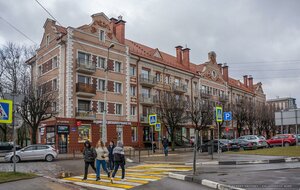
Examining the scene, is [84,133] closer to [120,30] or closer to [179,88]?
[120,30]

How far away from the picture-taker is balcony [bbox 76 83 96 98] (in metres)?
36.1

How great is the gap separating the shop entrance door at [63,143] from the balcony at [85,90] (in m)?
4.98

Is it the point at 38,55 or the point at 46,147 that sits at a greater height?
the point at 38,55

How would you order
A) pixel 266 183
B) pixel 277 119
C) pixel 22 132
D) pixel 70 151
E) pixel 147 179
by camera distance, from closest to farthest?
pixel 266 183, pixel 147 179, pixel 277 119, pixel 70 151, pixel 22 132

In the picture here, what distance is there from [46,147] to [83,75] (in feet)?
44.1

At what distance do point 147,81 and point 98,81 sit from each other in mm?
8314

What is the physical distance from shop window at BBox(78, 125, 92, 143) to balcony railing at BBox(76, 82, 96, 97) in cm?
371

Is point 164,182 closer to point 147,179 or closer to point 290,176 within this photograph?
point 147,179

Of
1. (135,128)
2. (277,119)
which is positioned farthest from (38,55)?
(277,119)

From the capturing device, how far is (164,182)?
12125 mm

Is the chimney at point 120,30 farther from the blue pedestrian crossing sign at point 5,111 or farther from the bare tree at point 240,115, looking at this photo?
the blue pedestrian crossing sign at point 5,111

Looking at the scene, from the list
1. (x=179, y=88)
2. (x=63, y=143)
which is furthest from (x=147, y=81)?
(x=63, y=143)

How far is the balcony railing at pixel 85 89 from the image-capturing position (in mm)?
36125

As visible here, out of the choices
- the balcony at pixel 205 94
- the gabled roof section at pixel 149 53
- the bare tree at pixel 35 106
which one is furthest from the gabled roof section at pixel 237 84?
the bare tree at pixel 35 106
